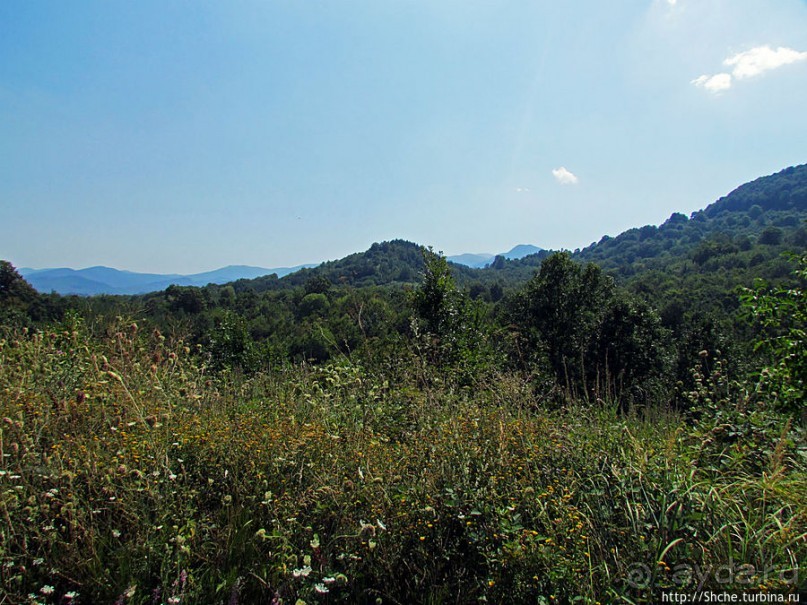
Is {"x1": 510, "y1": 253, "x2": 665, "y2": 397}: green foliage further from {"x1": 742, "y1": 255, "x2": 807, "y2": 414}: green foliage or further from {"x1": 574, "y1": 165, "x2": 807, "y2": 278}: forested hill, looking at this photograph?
{"x1": 574, "y1": 165, "x2": 807, "y2": 278}: forested hill

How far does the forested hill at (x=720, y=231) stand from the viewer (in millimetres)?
95938

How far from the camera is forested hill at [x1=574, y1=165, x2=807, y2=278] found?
315 feet

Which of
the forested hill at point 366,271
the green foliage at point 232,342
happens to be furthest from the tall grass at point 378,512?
the forested hill at point 366,271

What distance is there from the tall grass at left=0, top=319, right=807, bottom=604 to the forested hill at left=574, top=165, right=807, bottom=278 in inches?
4193

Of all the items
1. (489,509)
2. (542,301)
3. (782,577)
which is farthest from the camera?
(542,301)

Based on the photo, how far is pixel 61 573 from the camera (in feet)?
5.93

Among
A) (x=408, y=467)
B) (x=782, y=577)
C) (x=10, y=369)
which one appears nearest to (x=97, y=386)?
(x=10, y=369)

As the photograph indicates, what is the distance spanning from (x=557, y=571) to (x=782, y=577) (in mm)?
815

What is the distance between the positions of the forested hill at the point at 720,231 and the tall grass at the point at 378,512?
349ft

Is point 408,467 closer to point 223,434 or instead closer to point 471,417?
point 471,417

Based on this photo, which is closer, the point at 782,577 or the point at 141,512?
the point at 782,577

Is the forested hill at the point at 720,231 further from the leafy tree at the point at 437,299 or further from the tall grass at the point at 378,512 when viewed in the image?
the tall grass at the point at 378,512

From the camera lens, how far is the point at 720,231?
485ft

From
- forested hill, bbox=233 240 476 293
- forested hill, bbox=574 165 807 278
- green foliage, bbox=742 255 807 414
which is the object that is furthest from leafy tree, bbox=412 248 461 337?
forested hill, bbox=233 240 476 293
